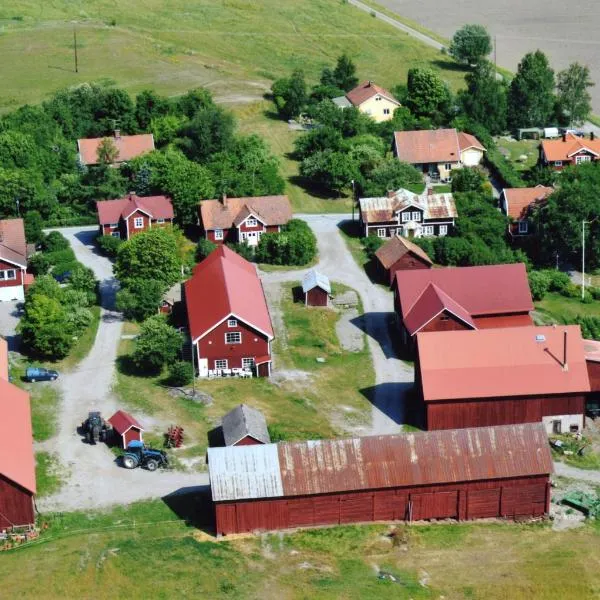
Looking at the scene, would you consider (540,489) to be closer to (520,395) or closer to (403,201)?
(520,395)

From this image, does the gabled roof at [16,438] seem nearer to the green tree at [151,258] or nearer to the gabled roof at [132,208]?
the green tree at [151,258]

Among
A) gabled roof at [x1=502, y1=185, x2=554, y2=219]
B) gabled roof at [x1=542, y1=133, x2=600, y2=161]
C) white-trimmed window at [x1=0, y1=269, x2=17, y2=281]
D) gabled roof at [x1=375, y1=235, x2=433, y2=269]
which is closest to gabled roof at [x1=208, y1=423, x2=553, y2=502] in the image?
gabled roof at [x1=375, y1=235, x2=433, y2=269]

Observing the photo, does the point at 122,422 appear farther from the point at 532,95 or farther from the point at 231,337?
the point at 532,95

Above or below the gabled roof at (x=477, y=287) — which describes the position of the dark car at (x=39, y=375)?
below

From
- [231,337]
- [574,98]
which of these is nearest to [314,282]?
[231,337]

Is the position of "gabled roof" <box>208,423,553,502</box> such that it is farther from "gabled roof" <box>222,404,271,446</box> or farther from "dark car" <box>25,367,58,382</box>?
"dark car" <box>25,367,58,382</box>

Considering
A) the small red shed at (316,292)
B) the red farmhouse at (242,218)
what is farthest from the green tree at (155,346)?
the red farmhouse at (242,218)

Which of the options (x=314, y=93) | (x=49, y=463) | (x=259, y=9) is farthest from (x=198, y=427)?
(x=259, y=9)
